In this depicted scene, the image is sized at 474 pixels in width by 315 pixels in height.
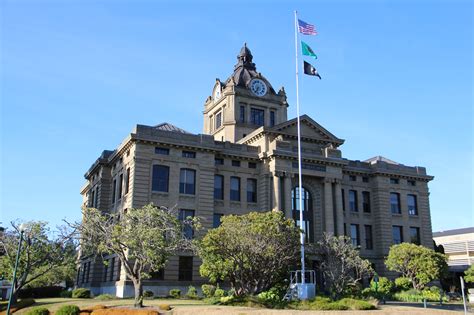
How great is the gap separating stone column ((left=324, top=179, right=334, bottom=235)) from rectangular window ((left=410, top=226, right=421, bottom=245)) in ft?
42.6

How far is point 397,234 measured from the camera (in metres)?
58.9

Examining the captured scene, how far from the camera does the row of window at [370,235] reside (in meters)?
57.2

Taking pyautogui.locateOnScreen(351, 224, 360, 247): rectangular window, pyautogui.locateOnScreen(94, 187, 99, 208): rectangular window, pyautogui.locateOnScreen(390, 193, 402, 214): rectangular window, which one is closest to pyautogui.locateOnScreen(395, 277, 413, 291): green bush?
pyautogui.locateOnScreen(351, 224, 360, 247): rectangular window

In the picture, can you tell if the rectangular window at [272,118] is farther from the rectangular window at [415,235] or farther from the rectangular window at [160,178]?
the rectangular window at [415,235]

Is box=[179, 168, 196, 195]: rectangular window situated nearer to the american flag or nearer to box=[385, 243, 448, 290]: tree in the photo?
the american flag

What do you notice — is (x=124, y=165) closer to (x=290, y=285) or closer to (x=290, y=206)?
(x=290, y=206)

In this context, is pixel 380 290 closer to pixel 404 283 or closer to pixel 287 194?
pixel 404 283

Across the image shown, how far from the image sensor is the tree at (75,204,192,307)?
32.6 metres

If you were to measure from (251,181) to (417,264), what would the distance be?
60.1 ft

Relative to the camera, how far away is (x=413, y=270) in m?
50.0

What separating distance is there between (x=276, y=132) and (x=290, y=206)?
817cm

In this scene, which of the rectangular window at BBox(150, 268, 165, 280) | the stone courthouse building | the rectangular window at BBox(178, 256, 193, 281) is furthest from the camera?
the stone courthouse building

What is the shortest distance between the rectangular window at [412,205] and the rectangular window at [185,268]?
94.6 feet

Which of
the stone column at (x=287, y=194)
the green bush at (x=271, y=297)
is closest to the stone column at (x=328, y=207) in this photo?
the stone column at (x=287, y=194)
